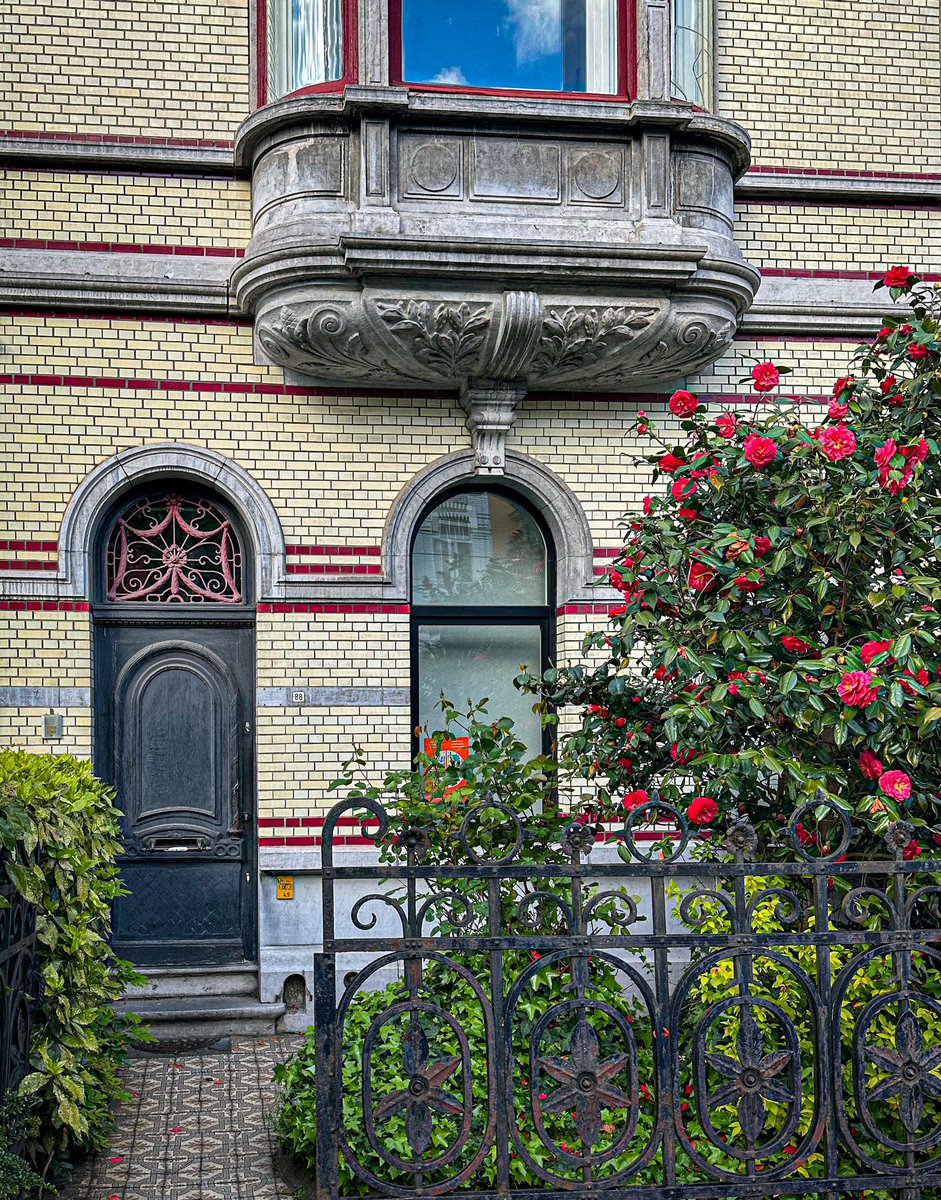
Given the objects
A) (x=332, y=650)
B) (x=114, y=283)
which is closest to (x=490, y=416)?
(x=332, y=650)

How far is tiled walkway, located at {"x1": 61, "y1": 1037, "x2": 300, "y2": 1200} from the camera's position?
17.4ft

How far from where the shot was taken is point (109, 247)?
8.45 m

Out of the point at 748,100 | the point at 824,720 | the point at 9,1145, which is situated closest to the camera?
the point at 9,1145

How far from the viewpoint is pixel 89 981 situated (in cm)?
571

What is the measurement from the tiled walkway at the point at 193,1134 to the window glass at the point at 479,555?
3.31m

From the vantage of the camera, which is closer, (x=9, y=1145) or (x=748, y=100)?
(x=9, y=1145)

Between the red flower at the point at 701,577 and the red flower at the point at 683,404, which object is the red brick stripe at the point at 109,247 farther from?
the red flower at the point at 701,577

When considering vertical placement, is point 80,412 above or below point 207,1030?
above

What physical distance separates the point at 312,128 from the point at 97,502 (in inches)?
111

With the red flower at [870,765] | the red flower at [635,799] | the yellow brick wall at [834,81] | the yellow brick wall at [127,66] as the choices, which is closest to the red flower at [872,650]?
the red flower at [870,765]

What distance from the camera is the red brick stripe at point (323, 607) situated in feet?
27.9

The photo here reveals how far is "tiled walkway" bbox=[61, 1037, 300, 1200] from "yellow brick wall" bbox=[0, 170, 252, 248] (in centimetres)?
528

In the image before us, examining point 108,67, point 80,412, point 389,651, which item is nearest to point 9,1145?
point 389,651

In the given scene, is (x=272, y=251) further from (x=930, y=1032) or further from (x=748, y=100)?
(x=930, y=1032)
